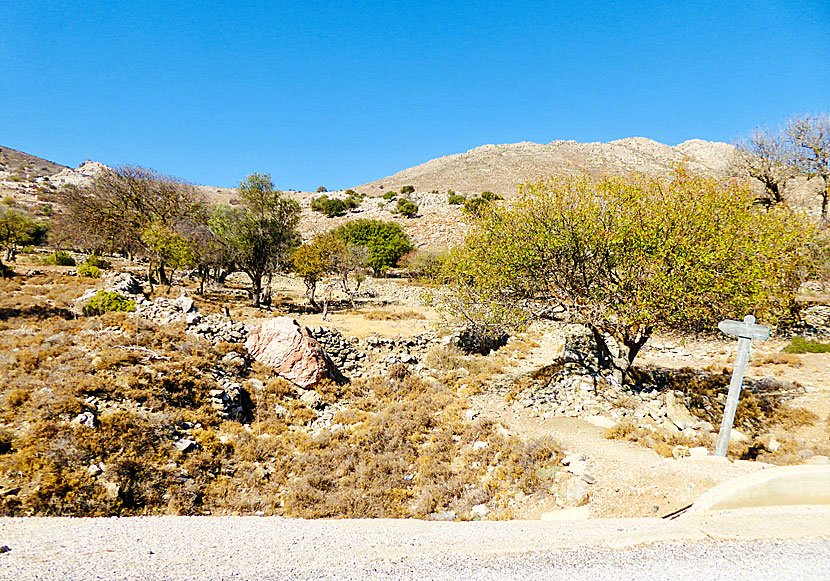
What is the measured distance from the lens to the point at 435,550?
197 inches

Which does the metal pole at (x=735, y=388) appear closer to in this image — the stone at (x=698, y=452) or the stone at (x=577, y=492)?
the stone at (x=698, y=452)

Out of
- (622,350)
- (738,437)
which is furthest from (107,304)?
(738,437)

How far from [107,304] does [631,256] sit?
2525 cm

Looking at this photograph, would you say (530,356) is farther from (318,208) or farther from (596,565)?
(318,208)

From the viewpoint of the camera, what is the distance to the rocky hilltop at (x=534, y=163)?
337ft

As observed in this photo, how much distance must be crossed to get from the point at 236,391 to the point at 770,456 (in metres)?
16.3

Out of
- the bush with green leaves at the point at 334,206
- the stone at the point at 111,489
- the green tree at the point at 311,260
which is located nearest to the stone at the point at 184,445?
the stone at the point at 111,489

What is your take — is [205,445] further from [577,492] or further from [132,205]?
[132,205]

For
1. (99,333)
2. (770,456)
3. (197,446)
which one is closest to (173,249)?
(99,333)

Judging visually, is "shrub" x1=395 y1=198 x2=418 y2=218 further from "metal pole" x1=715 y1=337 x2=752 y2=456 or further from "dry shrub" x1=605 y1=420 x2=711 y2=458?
"metal pole" x1=715 y1=337 x2=752 y2=456

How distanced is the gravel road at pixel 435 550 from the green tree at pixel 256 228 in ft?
88.1

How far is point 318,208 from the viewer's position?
3460 inches

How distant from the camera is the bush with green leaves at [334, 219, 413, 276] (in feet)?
176

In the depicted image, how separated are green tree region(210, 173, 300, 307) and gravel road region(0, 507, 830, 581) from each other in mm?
→ 26848
